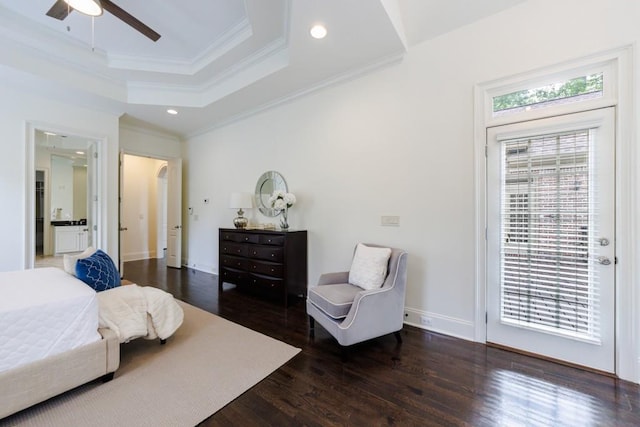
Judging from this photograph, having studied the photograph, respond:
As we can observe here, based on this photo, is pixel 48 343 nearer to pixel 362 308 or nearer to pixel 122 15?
pixel 362 308

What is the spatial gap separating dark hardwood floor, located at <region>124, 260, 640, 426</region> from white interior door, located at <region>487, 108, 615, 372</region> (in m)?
0.24

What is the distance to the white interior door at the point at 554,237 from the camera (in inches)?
79.5

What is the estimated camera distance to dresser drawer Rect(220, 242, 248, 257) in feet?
12.9

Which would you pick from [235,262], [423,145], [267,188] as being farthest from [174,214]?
[423,145]

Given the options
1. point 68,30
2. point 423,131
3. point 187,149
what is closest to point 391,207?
point 423,131

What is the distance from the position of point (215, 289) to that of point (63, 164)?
329 centimetres

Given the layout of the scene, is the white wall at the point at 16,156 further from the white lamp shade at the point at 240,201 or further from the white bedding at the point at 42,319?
the white lamp shade at the point at 240,201

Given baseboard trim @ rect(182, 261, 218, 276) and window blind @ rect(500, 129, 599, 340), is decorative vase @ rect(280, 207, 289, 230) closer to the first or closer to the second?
baseboard trim @ rect(182, 261, 218, 276)

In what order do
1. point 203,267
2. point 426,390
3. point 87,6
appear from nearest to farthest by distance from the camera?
point 426,390
point 87,6
point 203,267

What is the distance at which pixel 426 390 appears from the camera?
72.4 inches

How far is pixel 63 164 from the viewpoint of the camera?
433cm

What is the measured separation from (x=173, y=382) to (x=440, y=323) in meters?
2.47

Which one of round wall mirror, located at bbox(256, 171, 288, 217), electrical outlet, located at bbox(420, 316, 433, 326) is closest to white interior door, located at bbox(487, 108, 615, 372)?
electrical outlet, located at bbox(420, 316, 433, 326)

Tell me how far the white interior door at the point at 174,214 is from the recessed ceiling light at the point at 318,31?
4.49 m
